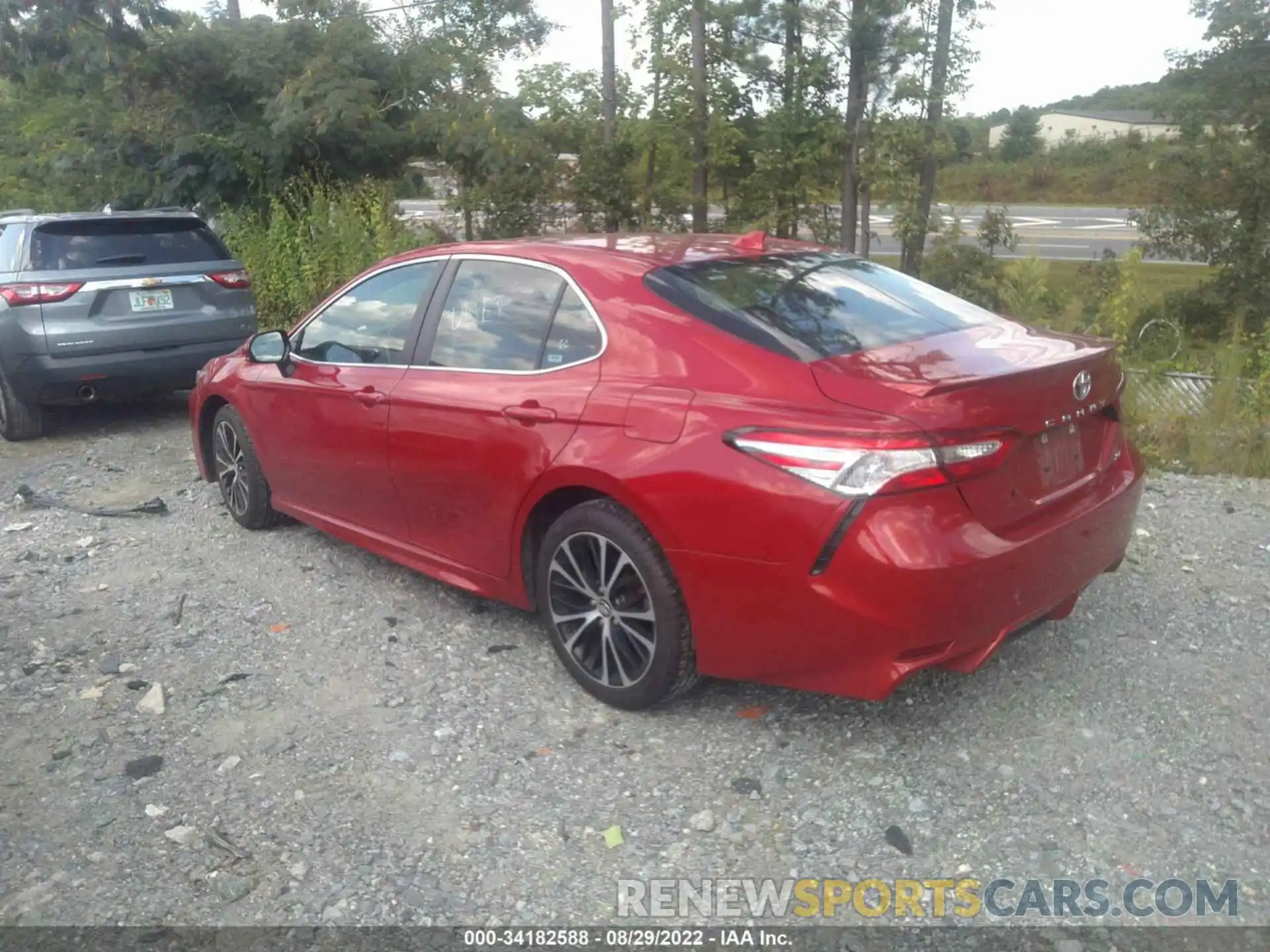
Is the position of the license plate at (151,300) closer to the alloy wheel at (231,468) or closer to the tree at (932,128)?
the alloy wheel at (231,468)

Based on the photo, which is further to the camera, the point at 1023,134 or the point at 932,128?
the point at 1023,134

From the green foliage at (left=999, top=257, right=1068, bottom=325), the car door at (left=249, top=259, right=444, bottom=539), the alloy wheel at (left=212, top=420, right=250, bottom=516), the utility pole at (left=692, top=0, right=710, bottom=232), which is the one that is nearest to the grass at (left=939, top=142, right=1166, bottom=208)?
the green foliage at (left=999, top=257, right=1068, bottom=325)

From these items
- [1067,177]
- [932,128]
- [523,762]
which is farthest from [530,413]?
[1067,177]

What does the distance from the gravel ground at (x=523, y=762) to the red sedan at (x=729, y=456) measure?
13.0 inches

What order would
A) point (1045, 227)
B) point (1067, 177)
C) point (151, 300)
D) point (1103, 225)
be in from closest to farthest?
1. point (151, 300)
2. point (1045, 227)
3. point (1103, 225)
4. point (1067, 177)

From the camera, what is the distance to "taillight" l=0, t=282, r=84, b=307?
8242mm

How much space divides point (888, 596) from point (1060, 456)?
0.89 meters

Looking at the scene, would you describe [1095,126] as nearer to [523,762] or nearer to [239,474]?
[239,474]

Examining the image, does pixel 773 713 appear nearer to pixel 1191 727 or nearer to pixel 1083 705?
pixel 1083 705

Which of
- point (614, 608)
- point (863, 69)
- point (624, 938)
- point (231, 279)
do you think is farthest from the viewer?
point (863, 69)

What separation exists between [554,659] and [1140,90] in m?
11.7

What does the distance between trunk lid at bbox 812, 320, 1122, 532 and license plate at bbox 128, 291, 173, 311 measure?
6.58m

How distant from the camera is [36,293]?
826 centimetres

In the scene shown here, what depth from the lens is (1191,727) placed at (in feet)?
12.7
